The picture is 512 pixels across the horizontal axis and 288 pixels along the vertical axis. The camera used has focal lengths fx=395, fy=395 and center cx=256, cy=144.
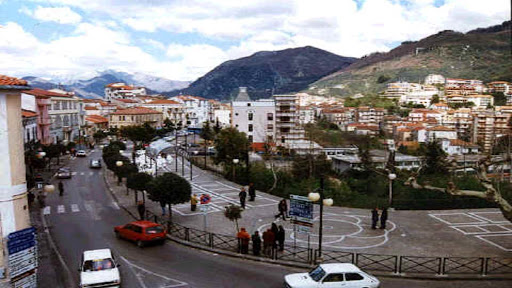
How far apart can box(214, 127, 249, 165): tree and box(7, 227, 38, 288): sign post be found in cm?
2007

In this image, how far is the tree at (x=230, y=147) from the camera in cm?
3044

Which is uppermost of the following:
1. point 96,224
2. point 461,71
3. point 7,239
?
point 461,71

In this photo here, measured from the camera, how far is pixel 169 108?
105m

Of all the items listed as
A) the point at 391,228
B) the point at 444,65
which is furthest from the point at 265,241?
the point at 444,65

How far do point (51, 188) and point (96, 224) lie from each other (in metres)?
4.41

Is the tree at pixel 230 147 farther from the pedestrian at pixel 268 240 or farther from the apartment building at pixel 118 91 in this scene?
the apartment building at pixel 118 91

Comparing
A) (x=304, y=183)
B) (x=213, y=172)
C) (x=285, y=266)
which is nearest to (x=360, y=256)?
(x=285, y=266)

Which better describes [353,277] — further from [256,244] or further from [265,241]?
[256,244]

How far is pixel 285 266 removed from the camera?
1329 centimetres

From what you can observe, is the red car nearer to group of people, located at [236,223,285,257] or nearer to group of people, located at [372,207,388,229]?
group of people, located at [236,223,285,257]

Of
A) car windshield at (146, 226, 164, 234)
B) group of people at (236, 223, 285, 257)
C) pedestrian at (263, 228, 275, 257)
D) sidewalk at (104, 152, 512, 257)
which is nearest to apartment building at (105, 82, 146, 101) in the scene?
sidewalk at (104, 152, 512, 257)

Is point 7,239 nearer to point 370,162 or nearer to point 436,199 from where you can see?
point 436,199

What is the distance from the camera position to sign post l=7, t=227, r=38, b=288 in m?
10.3

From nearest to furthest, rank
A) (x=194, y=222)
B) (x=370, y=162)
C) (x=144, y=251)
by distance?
(x=144, y=251), (x=194, y=222), (x=370, y=162)
